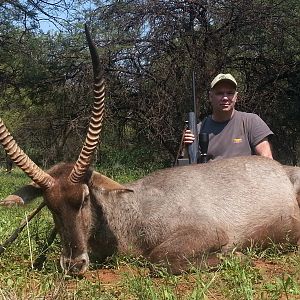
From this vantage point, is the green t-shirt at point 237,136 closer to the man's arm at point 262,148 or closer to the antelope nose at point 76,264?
the man's arm at point 262,148

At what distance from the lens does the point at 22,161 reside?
5.34m

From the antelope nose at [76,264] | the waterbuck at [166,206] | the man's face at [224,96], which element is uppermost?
the man's face at [224,96]

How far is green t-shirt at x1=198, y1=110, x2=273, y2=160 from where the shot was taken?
730 cm

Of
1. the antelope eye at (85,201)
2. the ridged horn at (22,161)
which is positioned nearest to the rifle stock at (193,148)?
the antelope eye at (85,201)

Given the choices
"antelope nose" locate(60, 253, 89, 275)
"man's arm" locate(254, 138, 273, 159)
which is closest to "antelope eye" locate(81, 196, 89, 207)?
"antelope nose" locate(60, 253, 89, 275)

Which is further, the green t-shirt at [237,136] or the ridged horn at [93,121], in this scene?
the green t-shirt at [237,136]

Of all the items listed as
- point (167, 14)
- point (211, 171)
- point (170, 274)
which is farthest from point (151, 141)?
point (170, 274)

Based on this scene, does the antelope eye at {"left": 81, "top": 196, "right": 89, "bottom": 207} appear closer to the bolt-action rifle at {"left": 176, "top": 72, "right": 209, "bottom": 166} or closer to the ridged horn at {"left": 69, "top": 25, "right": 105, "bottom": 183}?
the ridged horn at {"left": 69, "top": 25, "right": 105, "bottom": 183}

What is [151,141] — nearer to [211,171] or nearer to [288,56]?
[288,56]

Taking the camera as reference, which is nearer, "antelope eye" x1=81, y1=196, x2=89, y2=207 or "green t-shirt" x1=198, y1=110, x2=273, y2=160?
"antelope eye" x1=81, y1=196, x2=89, y2=207

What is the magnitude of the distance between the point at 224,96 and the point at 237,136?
1.75ft

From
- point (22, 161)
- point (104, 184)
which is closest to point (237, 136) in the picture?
point (104, 184)

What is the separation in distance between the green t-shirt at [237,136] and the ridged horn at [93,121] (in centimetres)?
234

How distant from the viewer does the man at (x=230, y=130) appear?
729cm
